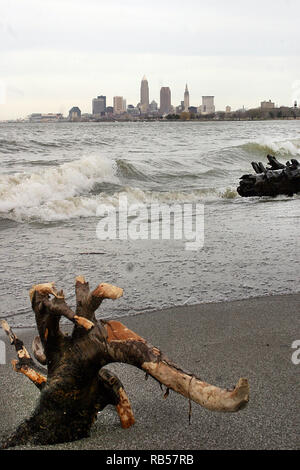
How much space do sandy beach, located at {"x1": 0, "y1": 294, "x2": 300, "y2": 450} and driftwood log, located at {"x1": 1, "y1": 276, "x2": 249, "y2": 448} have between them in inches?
3.5

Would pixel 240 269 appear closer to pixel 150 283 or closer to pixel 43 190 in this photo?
pixel 150 283

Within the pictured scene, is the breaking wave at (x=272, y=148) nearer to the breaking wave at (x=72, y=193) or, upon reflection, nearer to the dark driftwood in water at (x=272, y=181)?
the breaking wave at (x=72, y=193)

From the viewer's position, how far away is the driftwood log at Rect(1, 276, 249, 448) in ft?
6.55

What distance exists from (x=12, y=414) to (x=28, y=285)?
241cm

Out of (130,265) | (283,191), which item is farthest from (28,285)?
(283,191)

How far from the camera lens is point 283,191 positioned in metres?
10.2

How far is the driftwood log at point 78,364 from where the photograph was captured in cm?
200

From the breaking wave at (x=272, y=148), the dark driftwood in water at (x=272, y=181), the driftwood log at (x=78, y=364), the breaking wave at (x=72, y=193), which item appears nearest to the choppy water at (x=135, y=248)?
the breaking wave at (x=72, y=193)

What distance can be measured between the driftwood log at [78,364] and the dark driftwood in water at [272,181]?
8.24m

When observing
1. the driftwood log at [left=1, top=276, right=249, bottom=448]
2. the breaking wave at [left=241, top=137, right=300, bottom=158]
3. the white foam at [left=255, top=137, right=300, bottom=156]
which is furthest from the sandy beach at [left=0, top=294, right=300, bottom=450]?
the white foam at [left=255, top=137, right=300, bottom=156]

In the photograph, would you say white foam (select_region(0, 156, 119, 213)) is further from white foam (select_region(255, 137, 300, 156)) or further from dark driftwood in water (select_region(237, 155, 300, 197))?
white foam (select_region(255, 137, 300, 156))

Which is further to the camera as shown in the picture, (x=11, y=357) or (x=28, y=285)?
(x=28, y=285)

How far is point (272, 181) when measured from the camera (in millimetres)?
10008
